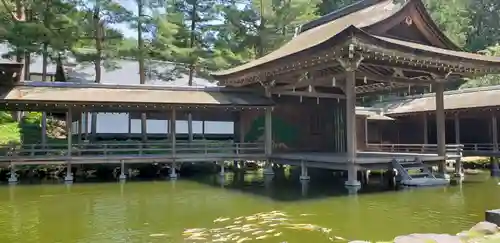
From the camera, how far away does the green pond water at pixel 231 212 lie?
7.72m

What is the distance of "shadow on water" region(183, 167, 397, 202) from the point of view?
501 inches

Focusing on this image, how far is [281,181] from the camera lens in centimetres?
1617

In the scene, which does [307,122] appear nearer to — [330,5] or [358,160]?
[358,160]

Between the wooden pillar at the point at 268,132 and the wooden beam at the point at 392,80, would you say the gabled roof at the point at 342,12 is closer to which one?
the wooden beam at the point at 392,80

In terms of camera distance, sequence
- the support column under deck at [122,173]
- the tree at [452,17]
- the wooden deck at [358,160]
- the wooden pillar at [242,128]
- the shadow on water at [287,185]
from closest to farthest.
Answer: the shadow on water at [287,185] → the wooden deck at [358,160] → the support column under deck at [122,173] → the wooden pillar at [242,128] → the tree at [452,17]

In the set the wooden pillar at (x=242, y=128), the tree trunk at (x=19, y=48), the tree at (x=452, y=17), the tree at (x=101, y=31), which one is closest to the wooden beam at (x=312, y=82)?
the wooden pillar at (x=242, y=128)

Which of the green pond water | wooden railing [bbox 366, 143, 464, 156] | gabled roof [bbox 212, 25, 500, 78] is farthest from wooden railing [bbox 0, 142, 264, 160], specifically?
wooden railing [bbox 366, 143, 464, 156]

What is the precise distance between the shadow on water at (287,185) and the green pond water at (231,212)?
6 centimetres

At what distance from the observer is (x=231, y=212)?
9.80 meters

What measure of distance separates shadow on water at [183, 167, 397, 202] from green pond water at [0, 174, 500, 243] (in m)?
0.06

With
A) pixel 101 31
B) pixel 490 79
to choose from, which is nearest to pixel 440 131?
pixel 490 79

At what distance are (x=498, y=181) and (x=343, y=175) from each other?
557cm

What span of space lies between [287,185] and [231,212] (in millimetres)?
5392

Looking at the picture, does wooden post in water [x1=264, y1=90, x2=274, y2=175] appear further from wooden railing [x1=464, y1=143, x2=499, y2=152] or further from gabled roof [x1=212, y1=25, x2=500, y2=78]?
wooden railing [x1=464, y1=143, x2=499, y2=152]
